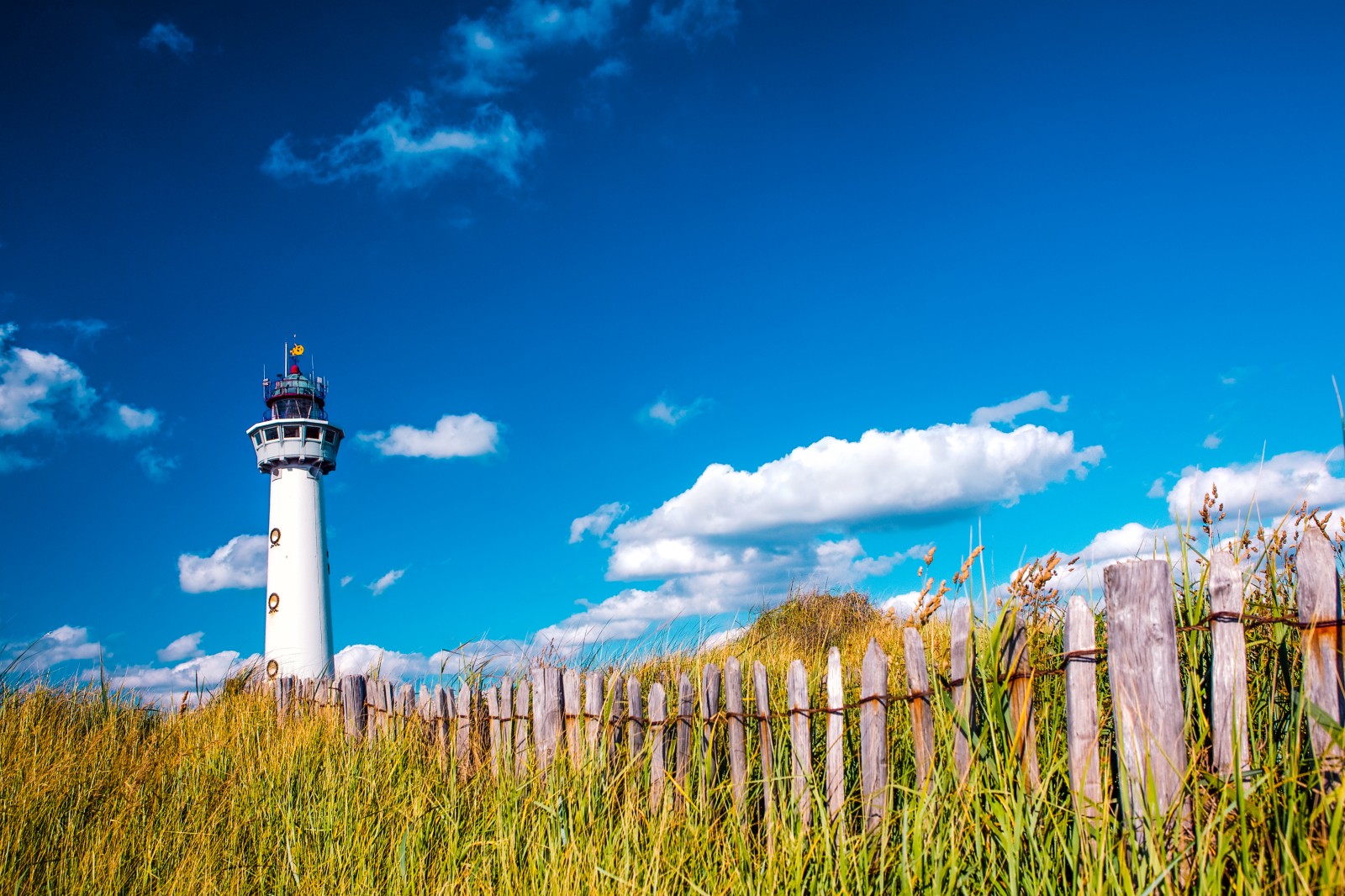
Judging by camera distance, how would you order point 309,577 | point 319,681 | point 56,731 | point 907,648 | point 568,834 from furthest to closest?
1. point 309,577
2. point 319,681
3. point 56,731
4. point 568,834
5. point 907,648

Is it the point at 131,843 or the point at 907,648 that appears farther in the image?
the point at 131,843

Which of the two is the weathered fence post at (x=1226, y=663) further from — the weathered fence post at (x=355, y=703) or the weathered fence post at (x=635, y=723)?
the weathered fence post at (x=355, y=703)

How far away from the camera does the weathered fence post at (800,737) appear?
13.1 ft

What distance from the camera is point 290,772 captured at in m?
5.95

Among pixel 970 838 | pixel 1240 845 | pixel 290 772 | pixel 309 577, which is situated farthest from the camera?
pixel 309 577

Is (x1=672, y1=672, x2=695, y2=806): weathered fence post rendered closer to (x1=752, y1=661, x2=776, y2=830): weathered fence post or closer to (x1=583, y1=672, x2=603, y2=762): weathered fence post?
(x1=752, y1=661, x2=776, y2=830): weathered fence post

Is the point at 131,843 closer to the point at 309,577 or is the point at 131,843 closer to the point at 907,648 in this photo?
the point at 907,648

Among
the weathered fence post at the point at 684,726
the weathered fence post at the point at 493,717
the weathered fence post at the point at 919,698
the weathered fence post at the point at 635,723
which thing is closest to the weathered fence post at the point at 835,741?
the weathered fence post at the point at 919,698

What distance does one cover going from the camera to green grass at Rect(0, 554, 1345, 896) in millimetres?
2730

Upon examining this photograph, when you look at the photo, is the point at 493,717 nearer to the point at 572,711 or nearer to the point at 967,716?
the point at 572,711

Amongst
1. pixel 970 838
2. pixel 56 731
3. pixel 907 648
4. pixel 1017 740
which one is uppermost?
pixel 907 648

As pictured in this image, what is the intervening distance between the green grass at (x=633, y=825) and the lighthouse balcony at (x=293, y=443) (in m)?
17.6

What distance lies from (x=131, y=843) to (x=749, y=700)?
3891mm

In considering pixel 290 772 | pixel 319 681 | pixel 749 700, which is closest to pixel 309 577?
pixel 319 681
